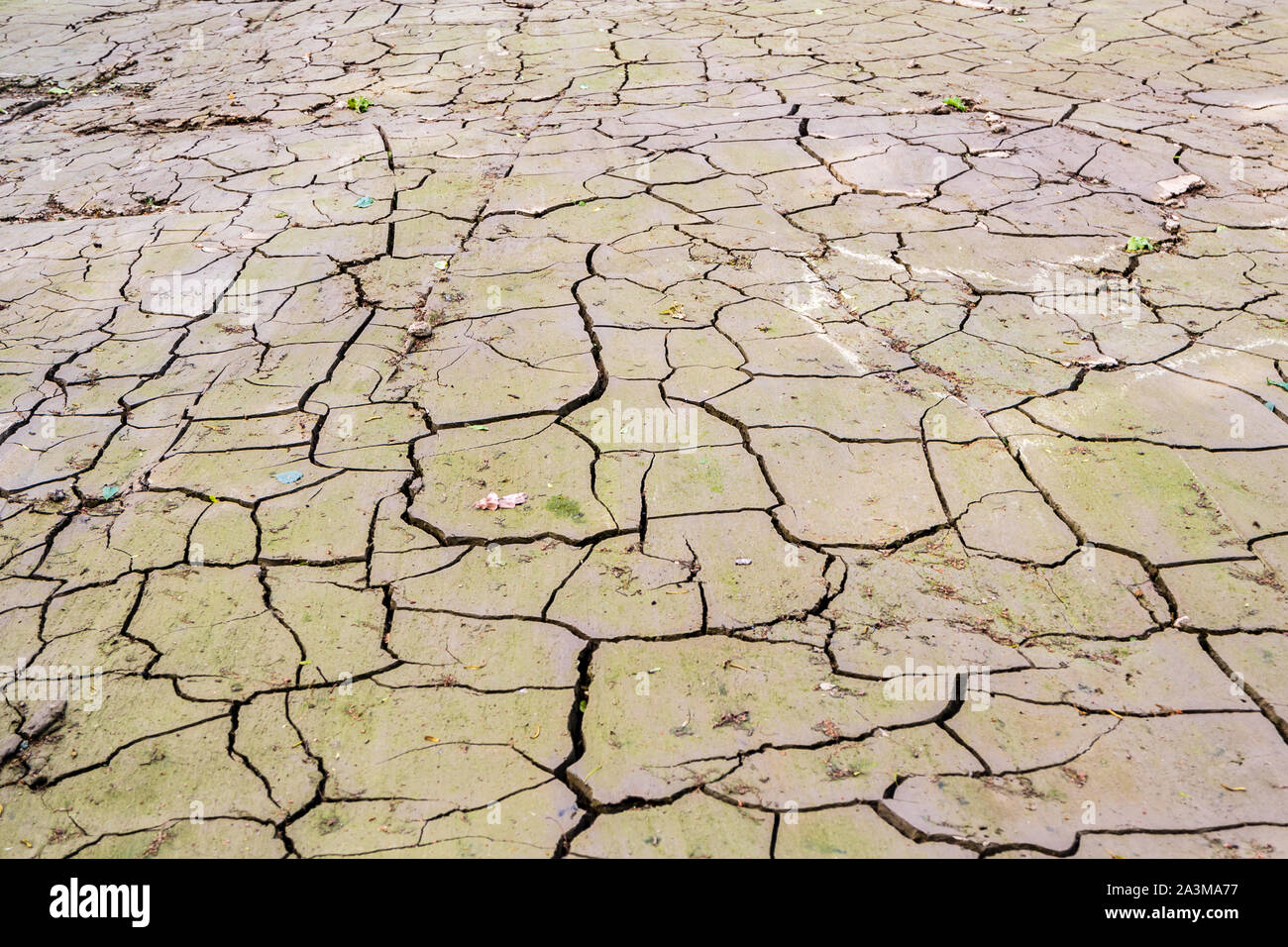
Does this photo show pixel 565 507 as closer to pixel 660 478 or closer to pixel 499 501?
pixel 499 501

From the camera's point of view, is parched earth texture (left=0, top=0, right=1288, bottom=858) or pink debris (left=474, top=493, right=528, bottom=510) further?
pink debris (left=474, top=493, right=528, bottom=510)

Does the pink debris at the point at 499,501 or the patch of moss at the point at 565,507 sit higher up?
the pink debris at the point at 499,501

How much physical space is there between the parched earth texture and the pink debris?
0.16 ft

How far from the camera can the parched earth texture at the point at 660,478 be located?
6.27 ft

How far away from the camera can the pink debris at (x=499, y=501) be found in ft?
8.71

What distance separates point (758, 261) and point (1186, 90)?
3.34 meters

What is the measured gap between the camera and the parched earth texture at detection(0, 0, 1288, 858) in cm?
191

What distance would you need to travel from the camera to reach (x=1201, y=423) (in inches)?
113

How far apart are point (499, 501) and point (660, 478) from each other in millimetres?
473

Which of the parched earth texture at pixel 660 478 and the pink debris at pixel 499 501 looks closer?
the parched earth texture at pixel 660 478

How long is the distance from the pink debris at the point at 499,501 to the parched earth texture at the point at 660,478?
0.05 m

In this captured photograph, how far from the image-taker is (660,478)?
2.75 meters

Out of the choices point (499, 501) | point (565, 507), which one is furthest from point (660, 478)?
point (499, 501)
